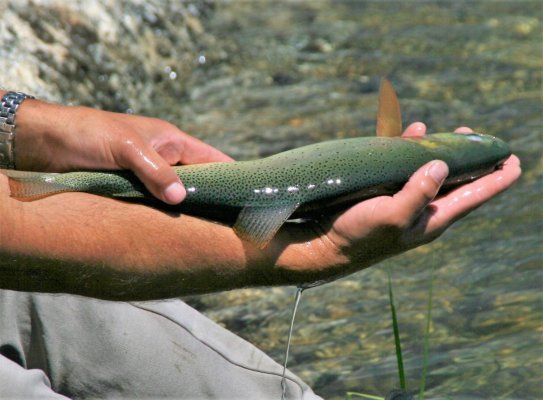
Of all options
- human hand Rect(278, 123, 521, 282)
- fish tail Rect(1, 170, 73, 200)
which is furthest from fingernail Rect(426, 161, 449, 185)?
fish tail Rect(1, 170, 73, 200)

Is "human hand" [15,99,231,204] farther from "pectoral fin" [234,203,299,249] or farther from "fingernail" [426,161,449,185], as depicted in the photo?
"fingernail" [426,161,449,185]

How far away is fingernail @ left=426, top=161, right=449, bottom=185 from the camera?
2.83 metres

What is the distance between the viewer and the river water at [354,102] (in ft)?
13.1

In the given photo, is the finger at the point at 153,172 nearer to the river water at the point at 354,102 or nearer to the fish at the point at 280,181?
the fish at the point at 280,181

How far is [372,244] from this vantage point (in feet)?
9.27

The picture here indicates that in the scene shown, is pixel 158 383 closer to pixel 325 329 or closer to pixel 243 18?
pixel 325 329

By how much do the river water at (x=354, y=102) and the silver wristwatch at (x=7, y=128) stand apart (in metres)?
1.40

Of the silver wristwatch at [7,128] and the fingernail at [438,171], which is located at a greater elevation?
the fingernail at [438,171]

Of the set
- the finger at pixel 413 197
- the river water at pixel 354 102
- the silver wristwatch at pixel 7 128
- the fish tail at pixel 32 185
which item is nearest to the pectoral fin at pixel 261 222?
the finger at pixel 413 197

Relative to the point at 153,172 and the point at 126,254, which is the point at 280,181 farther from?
the point at 126,254

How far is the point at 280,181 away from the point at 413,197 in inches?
15.4

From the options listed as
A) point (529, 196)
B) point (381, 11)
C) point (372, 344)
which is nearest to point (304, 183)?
point (372, 344)

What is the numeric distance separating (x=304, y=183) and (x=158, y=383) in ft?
2.49

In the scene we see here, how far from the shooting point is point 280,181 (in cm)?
286
